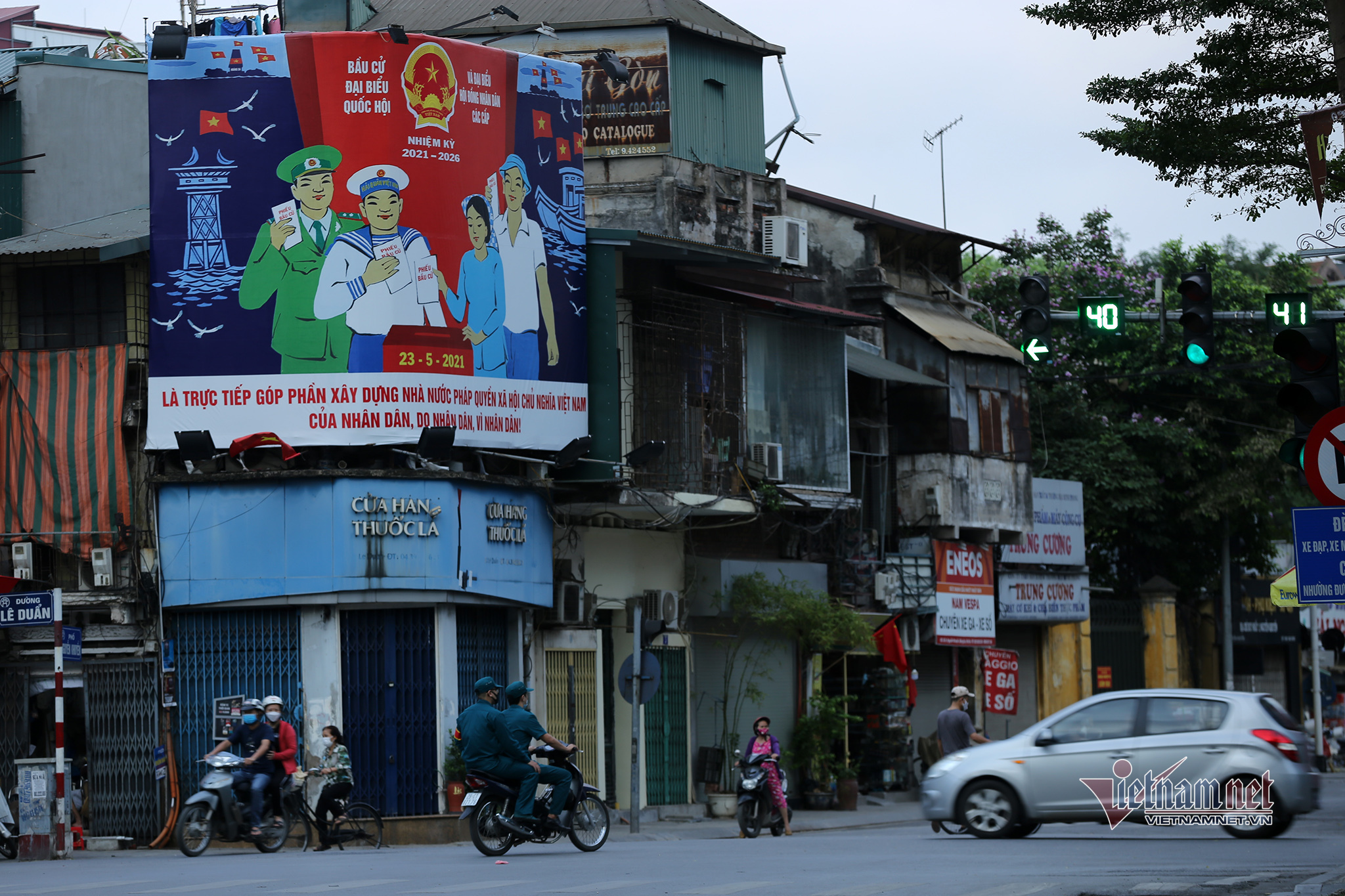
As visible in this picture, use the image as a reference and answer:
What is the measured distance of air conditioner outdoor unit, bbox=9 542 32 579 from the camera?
22594mm

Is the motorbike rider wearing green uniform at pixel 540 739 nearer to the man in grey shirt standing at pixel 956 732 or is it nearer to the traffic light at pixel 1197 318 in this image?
the man in grey shirt standing at pixel 956 732

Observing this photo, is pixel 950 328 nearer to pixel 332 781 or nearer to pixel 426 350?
pixel 426 350

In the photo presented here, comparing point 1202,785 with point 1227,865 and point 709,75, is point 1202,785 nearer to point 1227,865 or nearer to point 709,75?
point 1227,865

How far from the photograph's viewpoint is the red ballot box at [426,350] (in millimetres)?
22203

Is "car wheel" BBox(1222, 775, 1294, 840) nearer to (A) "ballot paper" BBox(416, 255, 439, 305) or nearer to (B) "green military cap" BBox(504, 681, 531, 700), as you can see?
(B) "green military cap" BBox(504, 681, 531, 700)

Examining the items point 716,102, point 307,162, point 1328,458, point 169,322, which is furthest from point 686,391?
point 1328,458

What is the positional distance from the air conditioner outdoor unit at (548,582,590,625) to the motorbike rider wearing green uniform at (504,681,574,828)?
7629 mm

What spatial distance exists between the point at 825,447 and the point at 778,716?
13.9ft

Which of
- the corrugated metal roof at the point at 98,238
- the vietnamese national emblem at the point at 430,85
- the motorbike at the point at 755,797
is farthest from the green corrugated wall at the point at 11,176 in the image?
the motorbike at the point at 755,797

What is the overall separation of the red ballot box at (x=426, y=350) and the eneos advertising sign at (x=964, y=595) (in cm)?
1230

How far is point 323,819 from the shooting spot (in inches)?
782

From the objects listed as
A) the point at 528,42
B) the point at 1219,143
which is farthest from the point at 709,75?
the point at 1219,143

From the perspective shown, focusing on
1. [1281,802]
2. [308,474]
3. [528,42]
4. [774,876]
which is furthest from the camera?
[528,42]

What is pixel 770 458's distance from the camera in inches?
1072
